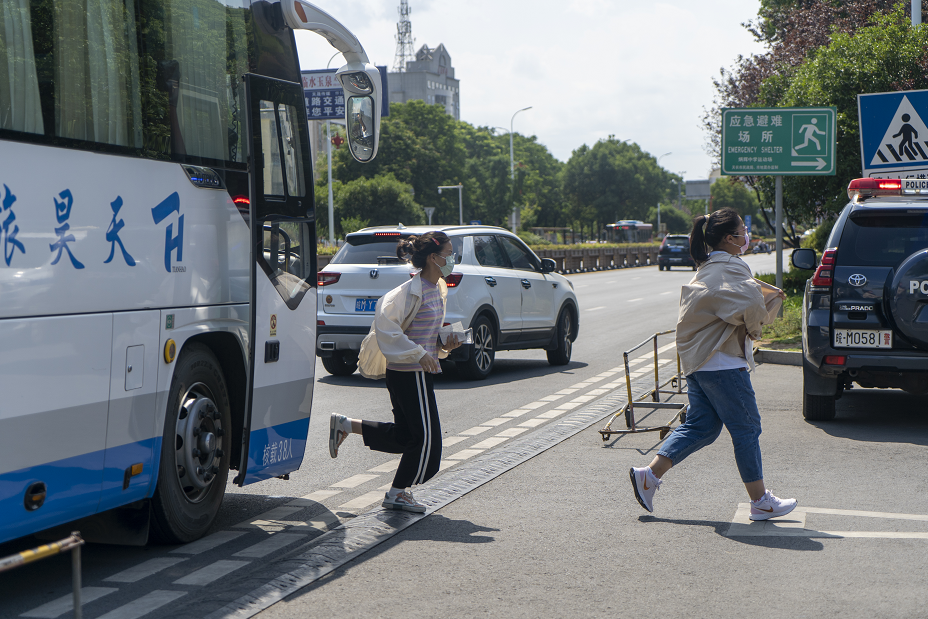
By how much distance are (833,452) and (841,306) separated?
4.64 ft

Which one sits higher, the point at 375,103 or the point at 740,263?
the point at 375,103

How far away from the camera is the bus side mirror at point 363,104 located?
666 centimetres

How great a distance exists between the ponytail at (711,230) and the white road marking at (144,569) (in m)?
3.24

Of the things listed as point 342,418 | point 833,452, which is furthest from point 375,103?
point 833,452

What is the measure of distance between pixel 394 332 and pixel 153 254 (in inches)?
64.0

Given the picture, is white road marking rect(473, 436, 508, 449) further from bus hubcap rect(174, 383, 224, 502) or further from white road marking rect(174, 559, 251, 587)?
white road marking rect(174, 559, 251, 587)

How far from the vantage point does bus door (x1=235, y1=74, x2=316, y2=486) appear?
5.76 m

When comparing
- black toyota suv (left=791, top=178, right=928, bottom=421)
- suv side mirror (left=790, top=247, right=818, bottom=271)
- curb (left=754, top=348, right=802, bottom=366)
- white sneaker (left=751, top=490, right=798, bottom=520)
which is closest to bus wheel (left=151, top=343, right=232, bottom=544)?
white sneaker (left=751, top=490, right=798, bottom=520)

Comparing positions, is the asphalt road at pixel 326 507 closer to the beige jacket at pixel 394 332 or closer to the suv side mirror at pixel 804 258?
the beige jacket at pixel 394 332

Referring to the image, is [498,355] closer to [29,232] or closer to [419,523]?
[419,523]

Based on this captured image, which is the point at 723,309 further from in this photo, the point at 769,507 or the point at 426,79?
the point at 426,79

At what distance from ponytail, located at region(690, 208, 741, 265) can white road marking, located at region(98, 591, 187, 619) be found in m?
3.31

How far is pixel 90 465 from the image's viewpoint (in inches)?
Answer: 181

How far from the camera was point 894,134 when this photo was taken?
12539 millimetres
